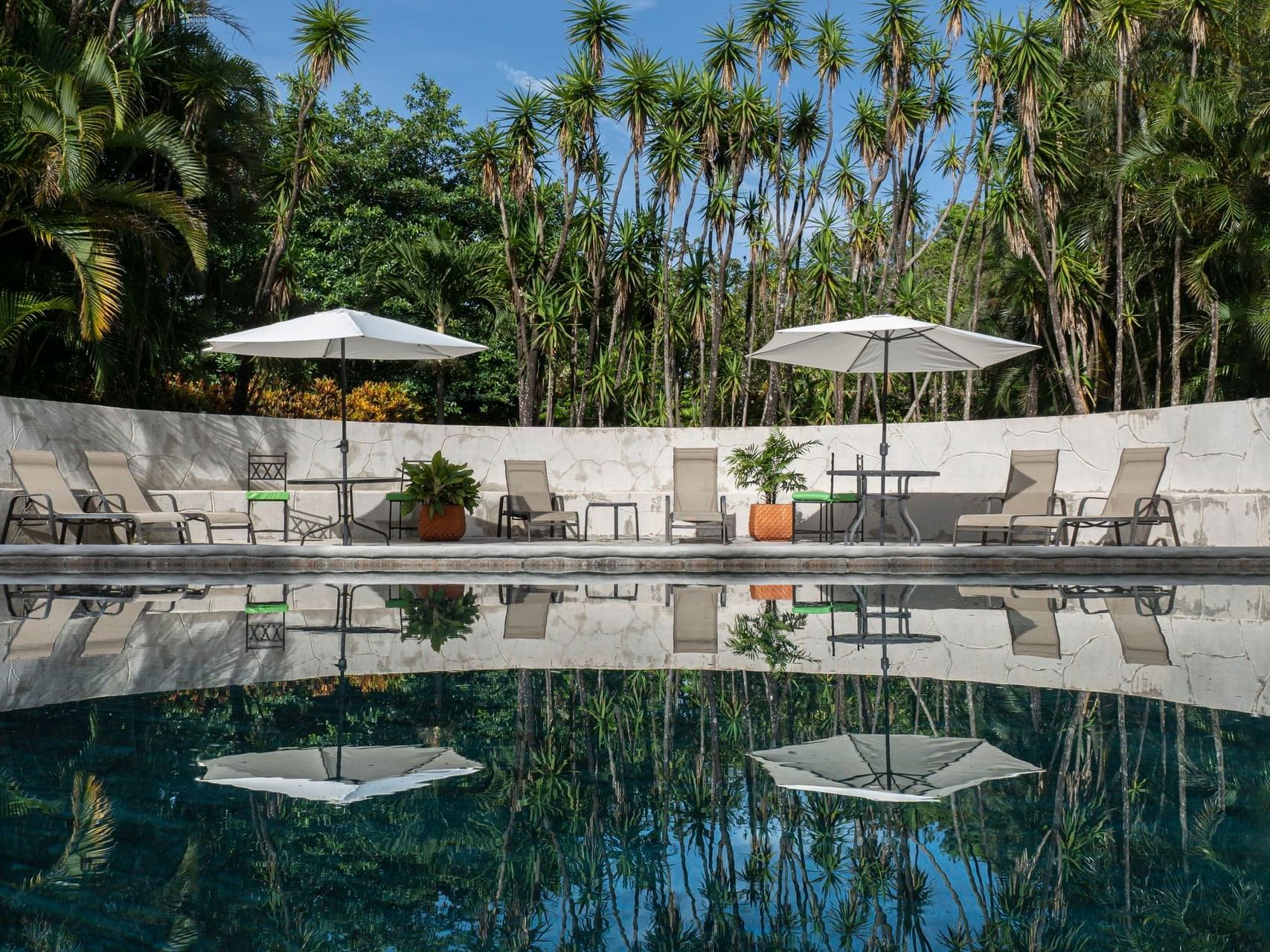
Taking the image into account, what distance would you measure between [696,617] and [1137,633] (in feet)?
7.91

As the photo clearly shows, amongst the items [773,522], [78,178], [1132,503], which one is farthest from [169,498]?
[1132,503]

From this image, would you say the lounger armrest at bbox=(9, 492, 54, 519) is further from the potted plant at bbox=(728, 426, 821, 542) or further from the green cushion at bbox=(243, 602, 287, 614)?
the potted plant at bbox=(728, 426, 821, 542)

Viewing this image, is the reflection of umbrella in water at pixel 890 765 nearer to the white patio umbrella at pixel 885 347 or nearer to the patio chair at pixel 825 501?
the white patio umbrella at pixel 885 347

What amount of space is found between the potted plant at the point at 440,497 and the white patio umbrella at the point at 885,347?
314 cm

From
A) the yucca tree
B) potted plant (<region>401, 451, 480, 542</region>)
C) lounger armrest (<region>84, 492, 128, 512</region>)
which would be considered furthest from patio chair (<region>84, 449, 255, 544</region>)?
the yucca tree

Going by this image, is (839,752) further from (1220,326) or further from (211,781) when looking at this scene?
(1220,326)

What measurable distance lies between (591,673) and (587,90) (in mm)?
14184

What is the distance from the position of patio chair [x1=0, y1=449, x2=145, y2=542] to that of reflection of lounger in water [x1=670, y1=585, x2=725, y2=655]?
15.1ft

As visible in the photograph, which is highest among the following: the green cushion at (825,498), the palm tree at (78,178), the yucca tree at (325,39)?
the yucca tree at (325,39)

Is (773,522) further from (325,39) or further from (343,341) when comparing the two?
(325,39)

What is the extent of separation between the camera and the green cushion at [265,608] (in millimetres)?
6551

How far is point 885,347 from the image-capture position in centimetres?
979

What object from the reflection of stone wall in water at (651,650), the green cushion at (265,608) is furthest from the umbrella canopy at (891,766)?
the green cushion at (265,608)

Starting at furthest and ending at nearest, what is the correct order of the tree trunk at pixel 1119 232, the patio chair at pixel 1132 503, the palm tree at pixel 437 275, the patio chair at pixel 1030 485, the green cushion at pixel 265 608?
the palm tree at pixel 437 275, the tree trunk at pixel 1119 232, the patio chair at pixel 1030 485, the patio chair at pixel 1132 503, the green cushion at pixel 265 608
